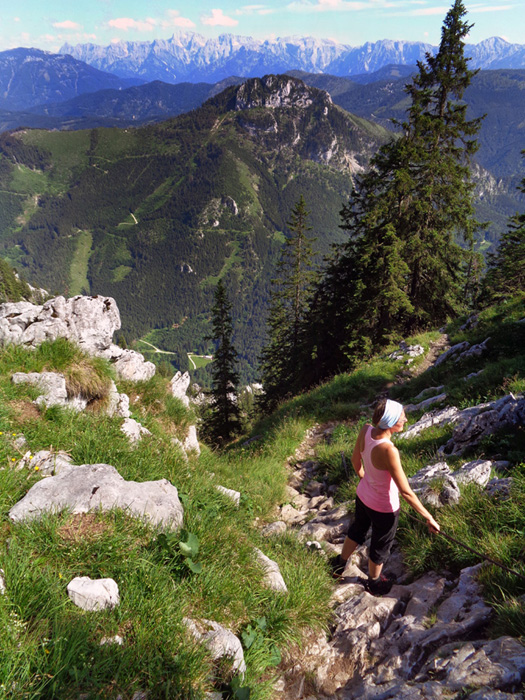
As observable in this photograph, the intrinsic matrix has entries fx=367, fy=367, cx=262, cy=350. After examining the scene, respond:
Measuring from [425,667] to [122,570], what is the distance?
2.68m

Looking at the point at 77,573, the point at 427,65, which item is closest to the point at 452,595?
the point at 77,573

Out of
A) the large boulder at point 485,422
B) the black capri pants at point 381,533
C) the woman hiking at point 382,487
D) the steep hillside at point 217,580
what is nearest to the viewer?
the steep hillside at point 217,580

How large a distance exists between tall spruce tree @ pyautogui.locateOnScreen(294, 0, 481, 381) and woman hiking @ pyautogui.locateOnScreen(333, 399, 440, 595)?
15.4 meters

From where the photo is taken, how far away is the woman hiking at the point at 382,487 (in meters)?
4.22

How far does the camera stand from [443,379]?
40.2 ft

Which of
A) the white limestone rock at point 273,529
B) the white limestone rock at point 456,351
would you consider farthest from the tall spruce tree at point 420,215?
the white limestone rock at point 273,529

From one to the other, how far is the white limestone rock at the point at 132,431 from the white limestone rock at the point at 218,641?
2966mm

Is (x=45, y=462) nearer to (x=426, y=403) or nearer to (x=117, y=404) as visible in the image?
(x=117, y=404)

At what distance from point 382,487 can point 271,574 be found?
1624 mm

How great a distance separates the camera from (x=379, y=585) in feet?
14.8

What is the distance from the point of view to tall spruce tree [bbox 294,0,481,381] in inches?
792

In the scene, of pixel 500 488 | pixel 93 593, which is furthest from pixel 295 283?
pixel 93 593

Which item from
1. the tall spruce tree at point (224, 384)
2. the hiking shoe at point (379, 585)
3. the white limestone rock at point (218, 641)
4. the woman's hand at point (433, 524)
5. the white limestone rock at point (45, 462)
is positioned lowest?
the tall spruce tree at point (224, 384)

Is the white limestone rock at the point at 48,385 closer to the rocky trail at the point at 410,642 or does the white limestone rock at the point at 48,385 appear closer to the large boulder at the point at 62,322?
the large boulder at the point at 62,322
